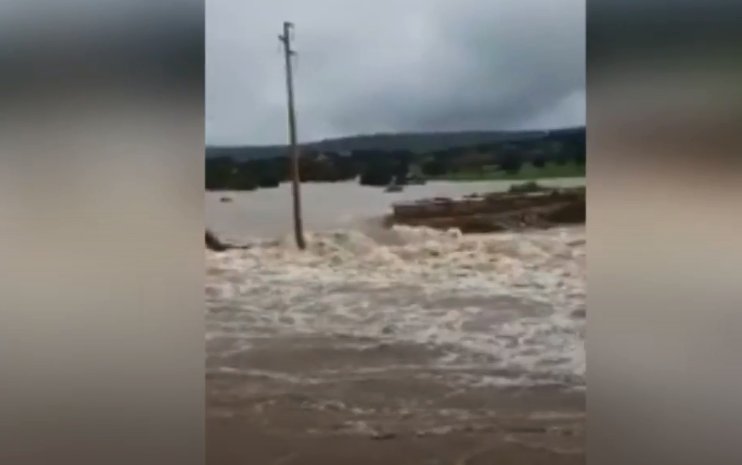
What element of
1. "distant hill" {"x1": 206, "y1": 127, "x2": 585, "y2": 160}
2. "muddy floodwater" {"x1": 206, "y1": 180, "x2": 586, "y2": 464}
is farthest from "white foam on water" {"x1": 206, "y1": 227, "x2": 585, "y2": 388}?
"distant hill" {"x1": 206, "y1": 127, "x2": 585, "y2": 160}

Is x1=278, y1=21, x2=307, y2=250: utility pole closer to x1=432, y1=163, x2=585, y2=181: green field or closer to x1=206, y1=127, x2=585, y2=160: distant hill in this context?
x1=206, y1=127, x2=585, y2=160: distant hill

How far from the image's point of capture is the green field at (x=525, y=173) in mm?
1197

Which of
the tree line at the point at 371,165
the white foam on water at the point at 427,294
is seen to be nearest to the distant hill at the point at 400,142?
the tree line at the point at 371,165

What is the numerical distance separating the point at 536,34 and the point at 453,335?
46 centimetres

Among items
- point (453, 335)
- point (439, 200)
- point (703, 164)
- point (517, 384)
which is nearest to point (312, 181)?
point (439, 200)

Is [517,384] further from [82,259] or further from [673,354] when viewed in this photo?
[82,259]

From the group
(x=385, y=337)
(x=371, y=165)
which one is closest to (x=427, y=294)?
(x=385, y=337)

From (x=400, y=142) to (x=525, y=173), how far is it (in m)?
0.19

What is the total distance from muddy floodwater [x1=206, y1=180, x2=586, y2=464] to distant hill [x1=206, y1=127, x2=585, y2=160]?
0.19 feet

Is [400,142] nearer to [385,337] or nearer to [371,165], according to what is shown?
[371,165]

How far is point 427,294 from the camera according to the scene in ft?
4.00

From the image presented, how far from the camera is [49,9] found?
128 cm

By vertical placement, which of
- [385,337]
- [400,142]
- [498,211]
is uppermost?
[400,142]

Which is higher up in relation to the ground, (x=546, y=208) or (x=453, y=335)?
(x=546, y=208)
